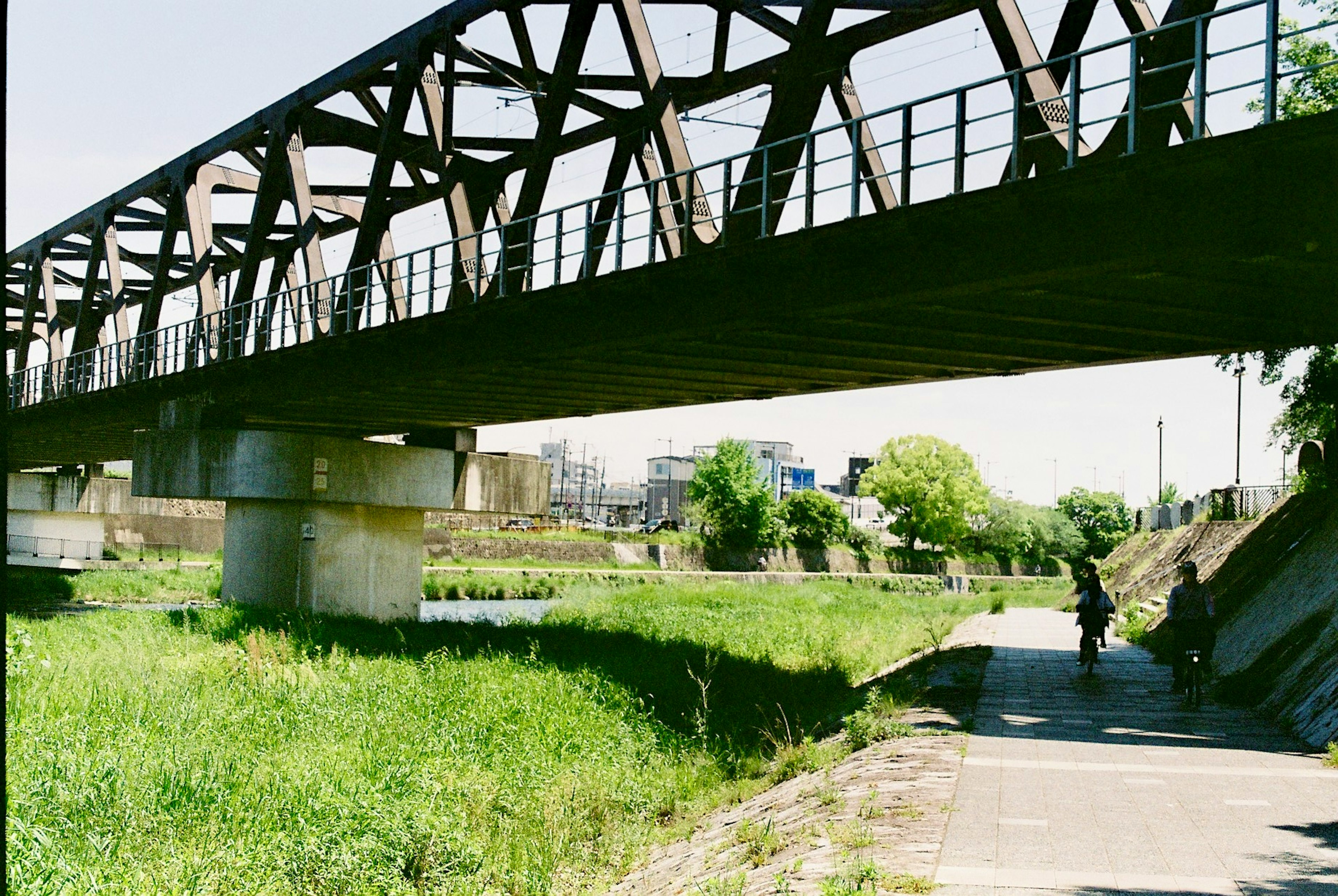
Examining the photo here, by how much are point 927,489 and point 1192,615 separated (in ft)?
268

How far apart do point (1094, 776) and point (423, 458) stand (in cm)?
2396

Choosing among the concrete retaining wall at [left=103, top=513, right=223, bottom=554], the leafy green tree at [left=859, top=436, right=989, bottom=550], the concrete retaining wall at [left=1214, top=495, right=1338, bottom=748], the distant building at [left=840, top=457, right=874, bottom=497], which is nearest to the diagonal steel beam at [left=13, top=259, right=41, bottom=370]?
the concrete retaining wall at [left=103, top=513, right=223, bottom=554]

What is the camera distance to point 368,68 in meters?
25.9

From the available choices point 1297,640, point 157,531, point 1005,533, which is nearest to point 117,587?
point 157,531

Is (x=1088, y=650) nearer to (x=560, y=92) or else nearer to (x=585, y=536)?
(x=560, y=92)

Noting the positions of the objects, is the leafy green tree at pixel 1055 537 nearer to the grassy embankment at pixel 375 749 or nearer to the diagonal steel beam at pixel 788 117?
the grassy embankment at pixel 375 749

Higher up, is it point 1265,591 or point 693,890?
point 1265,591

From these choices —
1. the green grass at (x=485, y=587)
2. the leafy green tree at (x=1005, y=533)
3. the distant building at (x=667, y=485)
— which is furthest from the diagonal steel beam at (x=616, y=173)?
the distant building at (x=667, y=485)

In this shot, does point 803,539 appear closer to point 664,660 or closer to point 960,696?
point 664,660

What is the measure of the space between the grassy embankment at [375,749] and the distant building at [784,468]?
129710mm

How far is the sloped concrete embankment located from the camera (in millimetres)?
12742

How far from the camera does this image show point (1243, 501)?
3578cm

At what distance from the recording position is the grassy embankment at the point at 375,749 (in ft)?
30.8

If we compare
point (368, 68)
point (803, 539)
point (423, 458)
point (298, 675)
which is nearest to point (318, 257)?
point (368, 68)
